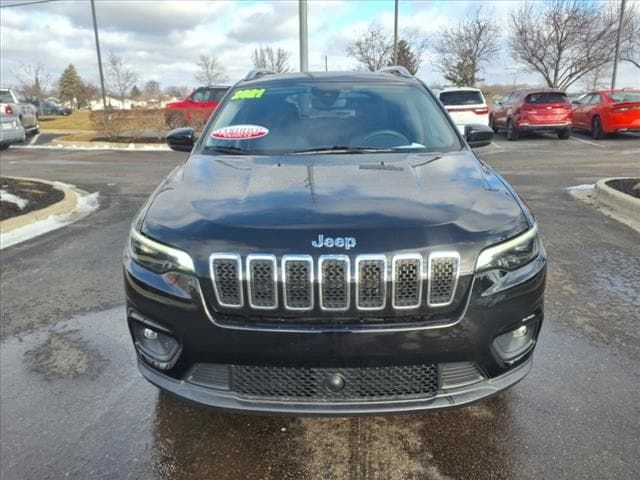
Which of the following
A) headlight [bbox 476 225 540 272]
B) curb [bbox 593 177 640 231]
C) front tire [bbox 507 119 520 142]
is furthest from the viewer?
front tire [bbox 507 119 520 142]

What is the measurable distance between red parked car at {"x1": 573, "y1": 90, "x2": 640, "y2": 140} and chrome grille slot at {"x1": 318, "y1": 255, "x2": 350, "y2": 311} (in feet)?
56.8

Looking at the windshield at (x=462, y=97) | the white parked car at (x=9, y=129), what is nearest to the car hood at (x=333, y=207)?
the windshield at (x=462, y=97)

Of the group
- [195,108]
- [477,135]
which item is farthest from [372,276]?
[195,108]

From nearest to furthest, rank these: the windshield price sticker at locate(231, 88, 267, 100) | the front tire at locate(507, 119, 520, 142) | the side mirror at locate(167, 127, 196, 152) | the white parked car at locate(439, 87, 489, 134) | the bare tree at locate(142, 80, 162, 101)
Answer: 1. the windshield price sticker at locate(231, 88, 267, 100)
2. the side mirror at locate(167, 127, 196, 152)
3. the white parked car at locate(439, 87, 489, 134)
4. the front tire at locate(507, 119, 520, 142)
5. the bare tree at locate(142, 80, 162, 101)

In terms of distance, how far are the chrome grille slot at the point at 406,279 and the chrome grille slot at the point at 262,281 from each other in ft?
1.52

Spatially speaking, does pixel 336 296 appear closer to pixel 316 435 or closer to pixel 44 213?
pixel 316 435

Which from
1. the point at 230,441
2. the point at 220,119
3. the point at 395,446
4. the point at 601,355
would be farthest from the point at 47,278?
the point at 601,355

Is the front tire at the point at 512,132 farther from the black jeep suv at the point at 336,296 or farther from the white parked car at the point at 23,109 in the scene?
the white parked car at the point at 23,109

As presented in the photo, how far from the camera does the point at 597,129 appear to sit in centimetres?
1756

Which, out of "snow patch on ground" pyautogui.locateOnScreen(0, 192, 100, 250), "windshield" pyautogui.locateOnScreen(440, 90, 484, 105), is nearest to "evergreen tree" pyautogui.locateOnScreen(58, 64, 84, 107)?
"windshield" pyautogui.locateOnScreen(440, 90, 484, 105)

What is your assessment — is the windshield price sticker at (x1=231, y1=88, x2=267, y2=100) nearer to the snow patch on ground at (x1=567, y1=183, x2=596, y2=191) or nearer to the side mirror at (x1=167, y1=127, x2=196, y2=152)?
the side mirror at (x1=167, y1=127, x2=196, y2=152)

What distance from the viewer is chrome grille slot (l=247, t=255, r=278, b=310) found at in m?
2.11

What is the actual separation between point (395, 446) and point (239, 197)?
1.37m

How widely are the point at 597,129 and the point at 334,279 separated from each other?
18.2 meters
